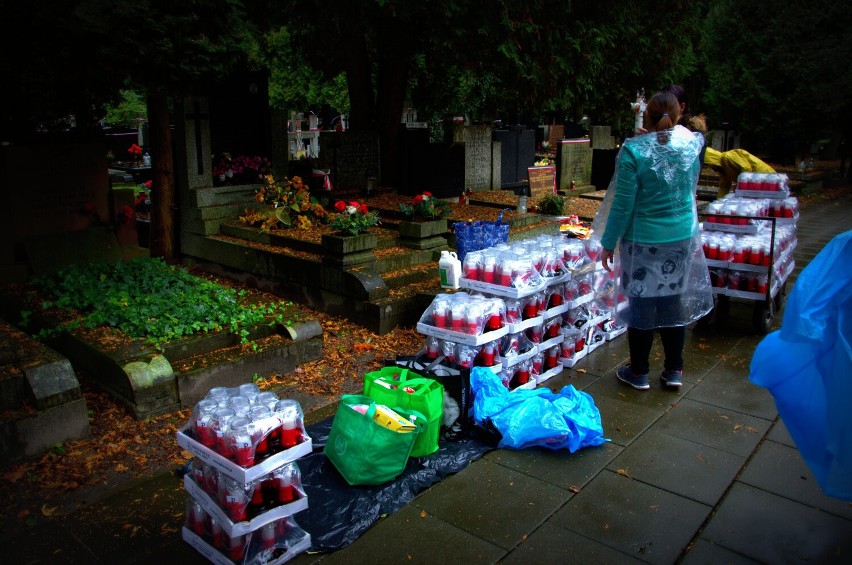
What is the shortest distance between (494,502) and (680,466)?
4.29 ft

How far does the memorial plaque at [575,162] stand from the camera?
49.9ft

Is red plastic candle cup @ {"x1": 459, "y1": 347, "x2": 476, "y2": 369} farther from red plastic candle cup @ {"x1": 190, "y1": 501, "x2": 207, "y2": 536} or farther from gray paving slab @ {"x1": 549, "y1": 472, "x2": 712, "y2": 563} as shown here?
red plastic candle cup @ {"x1": 190, "y1": 501, "x2": 207, "y2": 536}

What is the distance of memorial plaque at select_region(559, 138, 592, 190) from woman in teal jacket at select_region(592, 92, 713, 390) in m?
10.1

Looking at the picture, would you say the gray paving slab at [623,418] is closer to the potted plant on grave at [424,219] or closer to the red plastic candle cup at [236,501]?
the red plastic candle cup at [236,501]

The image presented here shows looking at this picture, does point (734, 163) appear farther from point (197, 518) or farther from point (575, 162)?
point (197, 518)

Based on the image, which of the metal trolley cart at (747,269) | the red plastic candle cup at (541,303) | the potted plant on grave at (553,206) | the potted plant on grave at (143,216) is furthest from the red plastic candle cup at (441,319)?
the potted plant on grave at (553,206)

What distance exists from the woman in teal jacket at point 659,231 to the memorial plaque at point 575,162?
10059 mm

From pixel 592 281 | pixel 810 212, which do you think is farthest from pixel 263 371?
pixel 810 212

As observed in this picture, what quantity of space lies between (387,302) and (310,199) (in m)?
3.21

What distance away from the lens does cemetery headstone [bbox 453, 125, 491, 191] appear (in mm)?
12344

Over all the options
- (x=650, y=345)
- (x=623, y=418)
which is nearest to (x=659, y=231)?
(x=650, y=345)

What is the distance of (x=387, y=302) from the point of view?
7.17 metres

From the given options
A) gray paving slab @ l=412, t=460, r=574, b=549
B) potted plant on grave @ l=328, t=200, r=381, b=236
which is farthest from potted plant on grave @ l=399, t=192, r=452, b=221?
gray paving slab @ l=412, t=460, r=574, b=549

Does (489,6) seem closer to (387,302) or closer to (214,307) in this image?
(387,302)
